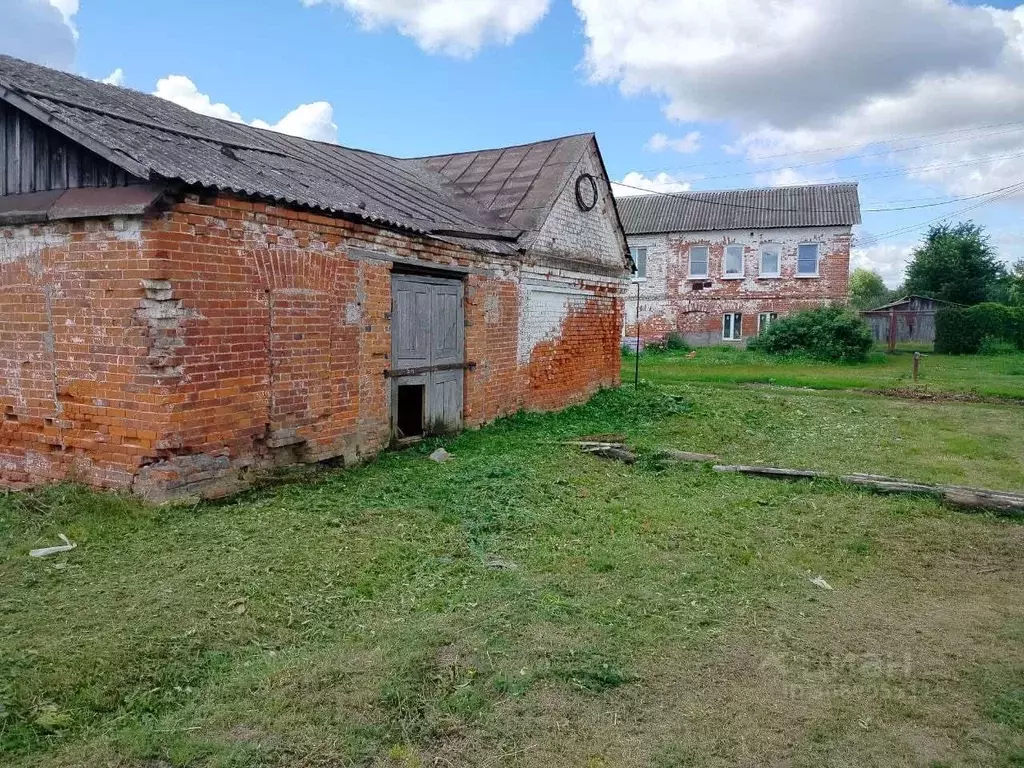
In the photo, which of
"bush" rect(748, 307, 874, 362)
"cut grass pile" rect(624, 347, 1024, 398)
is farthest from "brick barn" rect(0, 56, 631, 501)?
"bush" rect(748, 307, 874, 362)

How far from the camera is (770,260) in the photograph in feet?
96.4

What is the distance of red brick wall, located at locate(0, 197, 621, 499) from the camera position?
5805 mm

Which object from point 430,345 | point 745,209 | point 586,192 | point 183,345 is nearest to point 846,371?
point 745,209

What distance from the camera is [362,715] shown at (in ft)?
10.9

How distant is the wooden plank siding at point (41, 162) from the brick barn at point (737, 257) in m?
26.2

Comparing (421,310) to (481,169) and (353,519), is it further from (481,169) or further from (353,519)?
(481,169)

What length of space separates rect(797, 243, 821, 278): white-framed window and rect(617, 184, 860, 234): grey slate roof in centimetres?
94

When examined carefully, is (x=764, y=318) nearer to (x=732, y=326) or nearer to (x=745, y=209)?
(x=732, y=326)

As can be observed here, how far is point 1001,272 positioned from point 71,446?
4112 cm

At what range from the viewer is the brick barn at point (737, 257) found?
28.6m

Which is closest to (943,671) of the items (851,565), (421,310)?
(851,565)

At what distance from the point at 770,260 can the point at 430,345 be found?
2391cm

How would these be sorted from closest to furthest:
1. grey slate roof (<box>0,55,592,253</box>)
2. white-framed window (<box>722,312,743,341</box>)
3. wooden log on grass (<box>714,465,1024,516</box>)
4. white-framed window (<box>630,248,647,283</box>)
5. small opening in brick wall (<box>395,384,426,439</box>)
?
grey slate roof (<box>0,55,592,253</box>) → wooden log on grass (<box>714,465,1024,516</box>) → small opening in brick wall (<box>395,384,426,439</box>) → white-framed window (<box>722,312,743,341</box>) → white-framed window (<box>630,248,647,283</box>)

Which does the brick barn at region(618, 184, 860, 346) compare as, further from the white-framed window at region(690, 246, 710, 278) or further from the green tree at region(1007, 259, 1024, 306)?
the green tree at region(1007, 259, 1024, 306)
